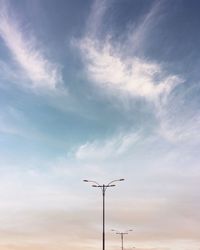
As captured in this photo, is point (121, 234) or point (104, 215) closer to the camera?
point (104, 215)

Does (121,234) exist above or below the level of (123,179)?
above

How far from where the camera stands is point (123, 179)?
69812mm

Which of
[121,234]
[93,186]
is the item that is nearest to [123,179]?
[93,186]

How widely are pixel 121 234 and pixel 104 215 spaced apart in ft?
201

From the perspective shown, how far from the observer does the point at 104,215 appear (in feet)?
224

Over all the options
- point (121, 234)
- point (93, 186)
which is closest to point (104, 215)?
point (93, 186)

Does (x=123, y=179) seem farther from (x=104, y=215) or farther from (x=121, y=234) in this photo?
(x=121, y=234)

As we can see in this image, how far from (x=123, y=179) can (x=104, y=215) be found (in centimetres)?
580

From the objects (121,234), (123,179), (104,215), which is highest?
(121,234)

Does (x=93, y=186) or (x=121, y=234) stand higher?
(x=121, y=234)

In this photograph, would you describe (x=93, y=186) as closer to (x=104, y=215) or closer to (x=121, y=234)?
(x=104, y=215)

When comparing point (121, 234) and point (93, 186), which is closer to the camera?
point (93, 186)

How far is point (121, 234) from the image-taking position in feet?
418

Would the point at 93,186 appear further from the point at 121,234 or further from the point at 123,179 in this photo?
the point at 121,234
